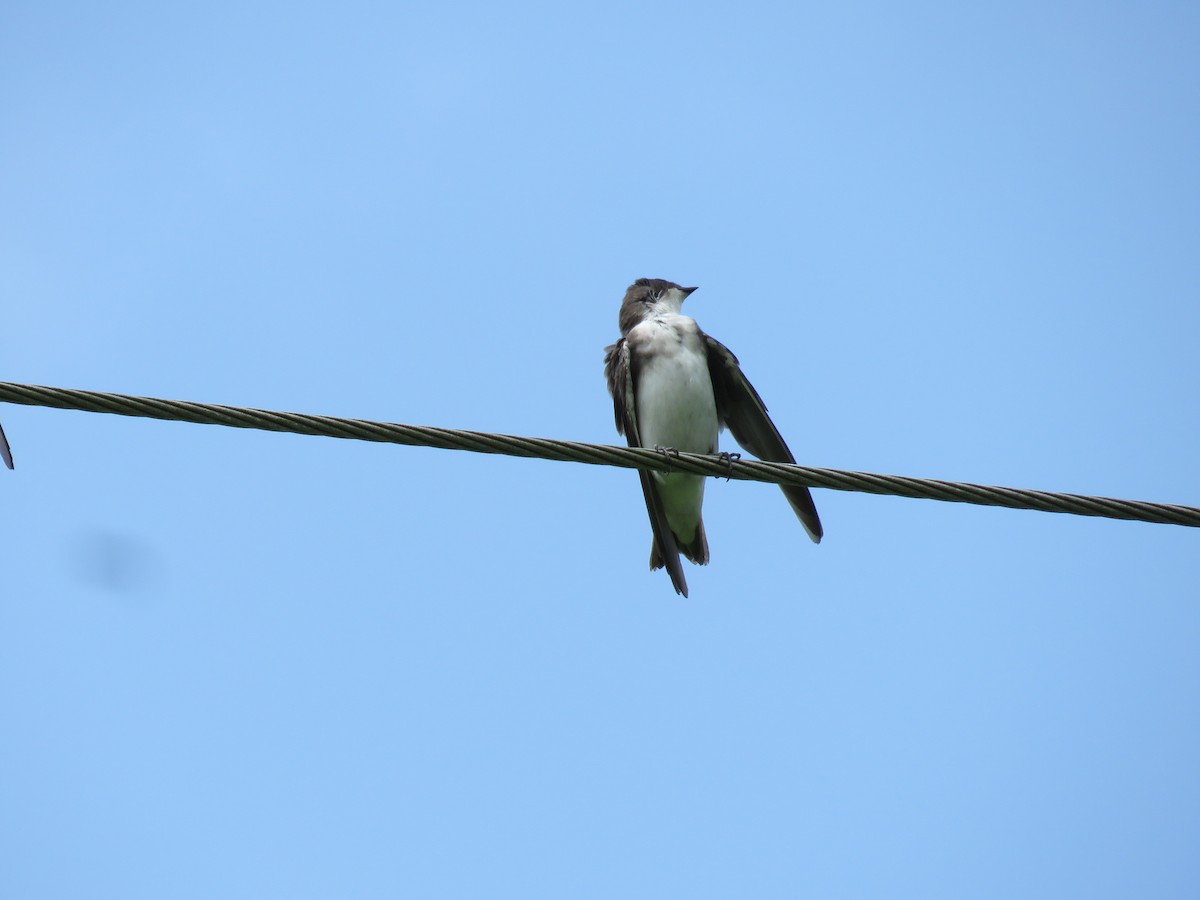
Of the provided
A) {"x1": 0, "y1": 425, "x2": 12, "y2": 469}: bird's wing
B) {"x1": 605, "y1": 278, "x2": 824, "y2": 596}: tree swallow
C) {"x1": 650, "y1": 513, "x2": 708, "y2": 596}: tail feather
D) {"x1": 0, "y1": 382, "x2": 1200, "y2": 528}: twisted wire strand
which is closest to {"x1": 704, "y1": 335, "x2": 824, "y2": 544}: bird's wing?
{"x1": 605, "y1": 278, "x2": 824, "y2": 596}: tree swallow

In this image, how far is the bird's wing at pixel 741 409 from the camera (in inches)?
294

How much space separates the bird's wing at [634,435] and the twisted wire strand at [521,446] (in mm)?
2967

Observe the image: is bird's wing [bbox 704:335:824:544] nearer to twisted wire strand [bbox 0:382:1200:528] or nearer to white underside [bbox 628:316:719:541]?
white underside [bbox 628:316:719:541]

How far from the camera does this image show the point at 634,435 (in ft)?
26.1

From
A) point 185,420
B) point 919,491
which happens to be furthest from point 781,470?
point 185,420

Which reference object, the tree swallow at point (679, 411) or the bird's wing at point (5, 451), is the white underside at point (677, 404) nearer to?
the tree swallow at point (679, 411)

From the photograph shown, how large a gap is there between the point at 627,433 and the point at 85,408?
4.38 meters

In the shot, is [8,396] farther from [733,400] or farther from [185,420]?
[733,400]

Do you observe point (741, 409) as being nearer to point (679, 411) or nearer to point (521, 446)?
point (679, 411)

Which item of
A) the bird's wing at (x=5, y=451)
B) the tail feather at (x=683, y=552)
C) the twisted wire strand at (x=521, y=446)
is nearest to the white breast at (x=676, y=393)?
the tail feather at (x=683, y=552)

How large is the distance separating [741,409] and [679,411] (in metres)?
0.39

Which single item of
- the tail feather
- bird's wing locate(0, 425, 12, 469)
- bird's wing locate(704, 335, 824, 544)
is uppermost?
bird's wing locate(704, 335, 824, 544)

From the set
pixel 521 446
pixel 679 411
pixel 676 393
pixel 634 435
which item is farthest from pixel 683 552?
pixel 521 446

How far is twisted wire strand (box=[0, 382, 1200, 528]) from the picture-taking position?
4148mm
